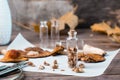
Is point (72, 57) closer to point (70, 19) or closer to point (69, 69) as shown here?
point (69, 69)

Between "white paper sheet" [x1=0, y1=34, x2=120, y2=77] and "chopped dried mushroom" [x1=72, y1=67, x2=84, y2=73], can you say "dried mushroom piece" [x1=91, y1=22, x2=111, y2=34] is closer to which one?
"white paper sheet" [x1=0, y1=34, x2=120, y2=77]

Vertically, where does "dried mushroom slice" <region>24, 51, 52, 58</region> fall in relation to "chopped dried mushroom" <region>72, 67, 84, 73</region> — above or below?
above

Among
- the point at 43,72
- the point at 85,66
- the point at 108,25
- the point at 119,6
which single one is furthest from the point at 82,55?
the point at 119,6

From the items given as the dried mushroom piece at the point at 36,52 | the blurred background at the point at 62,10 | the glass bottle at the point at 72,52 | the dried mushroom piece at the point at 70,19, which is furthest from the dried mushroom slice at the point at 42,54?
the blurred background at the point at 62,10

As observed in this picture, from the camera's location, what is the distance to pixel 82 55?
1.11 meters

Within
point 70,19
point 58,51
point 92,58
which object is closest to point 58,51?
point 58,51

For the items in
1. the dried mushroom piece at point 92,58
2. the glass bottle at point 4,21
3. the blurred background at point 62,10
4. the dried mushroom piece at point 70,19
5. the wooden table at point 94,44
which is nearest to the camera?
the wooden table at point 94,44

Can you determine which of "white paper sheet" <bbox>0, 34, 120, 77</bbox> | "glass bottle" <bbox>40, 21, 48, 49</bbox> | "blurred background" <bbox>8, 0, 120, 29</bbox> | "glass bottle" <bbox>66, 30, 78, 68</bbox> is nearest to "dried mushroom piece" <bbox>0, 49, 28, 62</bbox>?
"white paper sheet" <bbox>0, 34, 120, 77</bbox>

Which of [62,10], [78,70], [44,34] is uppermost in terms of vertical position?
[62,10]

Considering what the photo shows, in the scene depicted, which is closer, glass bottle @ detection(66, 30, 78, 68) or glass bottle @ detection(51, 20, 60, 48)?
glass bottle @ detection(66, 30, 78, 68)

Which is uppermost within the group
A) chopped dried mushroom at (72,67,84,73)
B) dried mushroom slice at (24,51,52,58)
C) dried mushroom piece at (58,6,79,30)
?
dried mushroom piece at (58,6,79,30)

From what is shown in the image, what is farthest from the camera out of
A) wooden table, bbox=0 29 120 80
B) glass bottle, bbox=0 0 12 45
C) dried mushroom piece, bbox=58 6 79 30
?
dried mushroom piece, bbox=58 6 79 30

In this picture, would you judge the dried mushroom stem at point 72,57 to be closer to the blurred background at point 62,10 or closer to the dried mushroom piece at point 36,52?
A: the dried mushroom piece at point 36,52

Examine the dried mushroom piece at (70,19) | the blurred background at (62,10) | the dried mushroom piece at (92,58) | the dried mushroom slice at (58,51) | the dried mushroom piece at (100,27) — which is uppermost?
the blurred background at (62,10)
